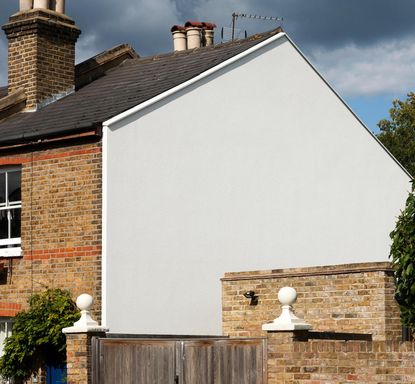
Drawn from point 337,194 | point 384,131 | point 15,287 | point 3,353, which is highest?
point 384,131

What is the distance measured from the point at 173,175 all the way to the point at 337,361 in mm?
8633

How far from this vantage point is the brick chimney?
23031mm

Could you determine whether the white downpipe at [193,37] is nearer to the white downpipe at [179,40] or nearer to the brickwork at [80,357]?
the white downpipe at [179,40]

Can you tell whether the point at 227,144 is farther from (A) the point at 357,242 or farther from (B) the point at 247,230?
(A) the point at 357,242

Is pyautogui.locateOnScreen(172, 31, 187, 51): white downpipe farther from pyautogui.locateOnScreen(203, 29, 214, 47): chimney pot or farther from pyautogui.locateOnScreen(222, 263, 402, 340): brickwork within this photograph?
pyautogui.locateOnScreen(222, 263, 402, 340): brickwork

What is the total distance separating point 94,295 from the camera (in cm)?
1909

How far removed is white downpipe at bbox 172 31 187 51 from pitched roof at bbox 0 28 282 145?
209 centimetres

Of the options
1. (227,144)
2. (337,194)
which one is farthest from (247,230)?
(337,194)

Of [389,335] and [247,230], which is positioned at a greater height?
[247,230]

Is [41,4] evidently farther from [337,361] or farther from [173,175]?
[337,361]

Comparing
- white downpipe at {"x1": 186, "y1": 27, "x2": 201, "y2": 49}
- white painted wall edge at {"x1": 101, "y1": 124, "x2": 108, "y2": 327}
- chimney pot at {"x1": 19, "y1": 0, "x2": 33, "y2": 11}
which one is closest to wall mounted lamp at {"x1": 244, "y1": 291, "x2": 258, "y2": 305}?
white painted wall edge at {"x1": 101, "y1": 124, "x2": 108, "y2": 327}

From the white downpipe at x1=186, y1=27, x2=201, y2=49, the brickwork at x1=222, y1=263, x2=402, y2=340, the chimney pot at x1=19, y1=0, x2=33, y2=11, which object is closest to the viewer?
the brickwork at x1=222, y1=263, x2=402, y2=340

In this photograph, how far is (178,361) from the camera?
15125 mm

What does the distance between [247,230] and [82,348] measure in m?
6.43
